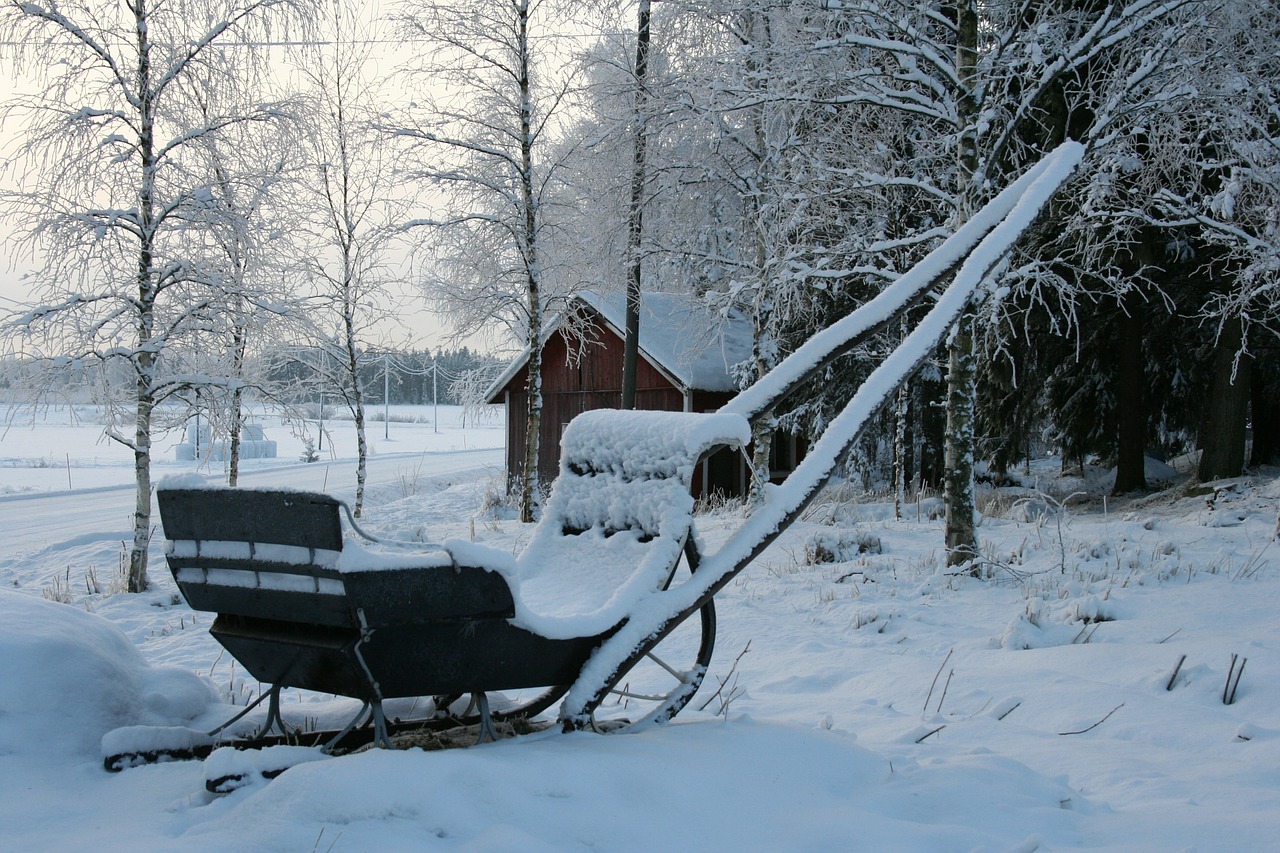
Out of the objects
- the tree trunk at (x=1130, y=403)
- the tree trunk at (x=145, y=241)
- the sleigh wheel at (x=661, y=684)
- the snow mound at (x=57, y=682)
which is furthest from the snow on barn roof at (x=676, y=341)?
the snow mound at (x=57, y=682)

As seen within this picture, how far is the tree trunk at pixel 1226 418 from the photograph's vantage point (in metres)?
12.6

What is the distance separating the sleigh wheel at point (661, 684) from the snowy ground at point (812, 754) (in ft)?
0.38

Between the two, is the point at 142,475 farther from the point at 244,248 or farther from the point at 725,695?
the point at 725,695

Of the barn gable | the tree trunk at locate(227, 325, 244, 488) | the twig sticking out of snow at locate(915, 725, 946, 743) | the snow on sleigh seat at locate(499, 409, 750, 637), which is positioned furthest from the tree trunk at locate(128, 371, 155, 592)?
the barn gable

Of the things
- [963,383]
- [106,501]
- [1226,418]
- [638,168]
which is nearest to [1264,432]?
[1226,418]

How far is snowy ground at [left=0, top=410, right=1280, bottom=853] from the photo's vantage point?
2027 millimetres

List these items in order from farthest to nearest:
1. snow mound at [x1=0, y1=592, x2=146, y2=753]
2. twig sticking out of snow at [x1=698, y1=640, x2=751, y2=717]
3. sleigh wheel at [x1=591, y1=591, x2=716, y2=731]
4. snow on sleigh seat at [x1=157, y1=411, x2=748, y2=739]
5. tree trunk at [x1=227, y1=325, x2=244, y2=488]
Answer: tree trunk at [x1=227, y1=325, x2=244, y2=488] → twig sticking out of snow at [x1=698, y1=640, x2=751, y2=717] → sleigh wheel at [x1=591, y1=591, x2=716, y2=731] → snow mound at [x1=0, y1=592, x2=146, y2=753] → snow on sleigh seat at [x1=157, y1=411, x2=748, y2=739]

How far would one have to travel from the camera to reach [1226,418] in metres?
12.7

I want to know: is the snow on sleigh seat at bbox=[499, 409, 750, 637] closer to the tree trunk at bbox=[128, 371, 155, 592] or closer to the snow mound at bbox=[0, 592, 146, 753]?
→ the snow mound at bbox=[0, 592, 146, 753]

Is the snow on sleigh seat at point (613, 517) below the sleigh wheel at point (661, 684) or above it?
above

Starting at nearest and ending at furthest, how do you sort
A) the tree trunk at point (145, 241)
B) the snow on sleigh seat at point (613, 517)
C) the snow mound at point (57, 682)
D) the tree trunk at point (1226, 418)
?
the snow mound at point (57, 682) → the snow on sleigh seat at point (613, 517) → the tree trunk at point (145, 241) → the tree trunk at point (1226, 418)

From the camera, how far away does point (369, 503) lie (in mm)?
19781

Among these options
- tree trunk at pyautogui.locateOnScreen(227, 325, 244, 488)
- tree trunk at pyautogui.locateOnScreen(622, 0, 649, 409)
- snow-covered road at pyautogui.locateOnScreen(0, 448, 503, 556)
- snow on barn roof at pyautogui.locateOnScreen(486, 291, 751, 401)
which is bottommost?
snow-covered road at pyautogui.locateOnScreen(0, 448, 503, 556)

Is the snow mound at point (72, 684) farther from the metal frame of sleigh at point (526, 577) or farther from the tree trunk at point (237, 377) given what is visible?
the tree trunk at point (237, 377)
